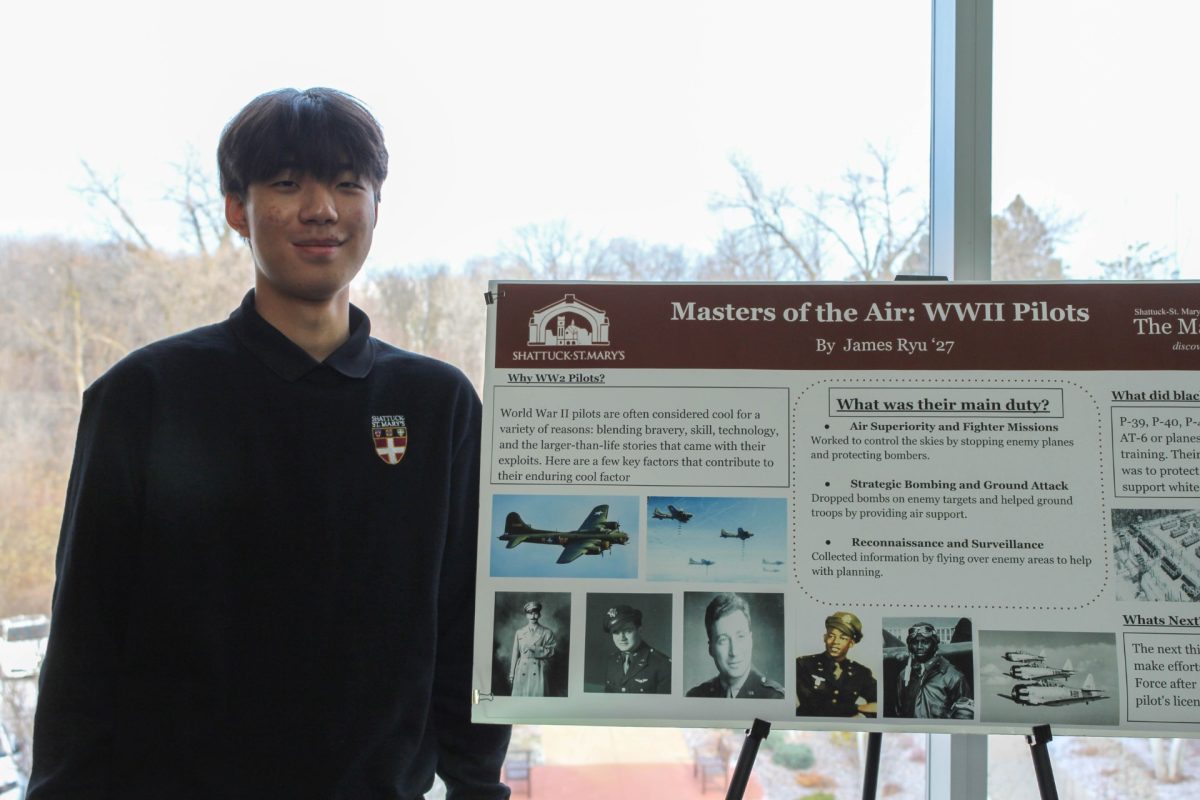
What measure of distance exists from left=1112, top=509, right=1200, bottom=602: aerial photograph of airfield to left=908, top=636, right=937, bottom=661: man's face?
0.31 meters

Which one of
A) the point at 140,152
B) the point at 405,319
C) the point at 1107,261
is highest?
the point at 140,152

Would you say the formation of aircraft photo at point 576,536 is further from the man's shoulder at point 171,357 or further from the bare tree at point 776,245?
the bare tree at point 776,245

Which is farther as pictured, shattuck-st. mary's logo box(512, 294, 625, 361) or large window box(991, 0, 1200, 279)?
large window box(991, 0, 1200, 279)

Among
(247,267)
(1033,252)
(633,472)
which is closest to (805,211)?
(1033,252)

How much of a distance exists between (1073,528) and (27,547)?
7.05 ft

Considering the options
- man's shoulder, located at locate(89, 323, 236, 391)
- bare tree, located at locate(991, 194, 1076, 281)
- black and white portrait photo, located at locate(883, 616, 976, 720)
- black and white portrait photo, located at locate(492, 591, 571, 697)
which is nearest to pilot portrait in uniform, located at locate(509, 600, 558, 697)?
black and white portrait photo, located at locate(492, 591, 571, 697)

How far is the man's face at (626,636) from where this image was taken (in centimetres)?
140

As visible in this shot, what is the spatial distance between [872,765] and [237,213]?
1460 millimetres

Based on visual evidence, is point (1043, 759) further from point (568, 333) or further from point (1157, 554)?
point (568, 333)

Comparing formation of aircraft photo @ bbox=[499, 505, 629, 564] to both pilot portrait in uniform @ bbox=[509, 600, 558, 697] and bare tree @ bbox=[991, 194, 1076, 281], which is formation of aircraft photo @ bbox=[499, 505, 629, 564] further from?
bare tree @ bbox=[991, 194, 1076, 281]

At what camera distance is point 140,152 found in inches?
77.5

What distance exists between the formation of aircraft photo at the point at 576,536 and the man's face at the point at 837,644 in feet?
1.19

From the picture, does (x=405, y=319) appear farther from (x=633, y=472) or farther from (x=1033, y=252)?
(x=1033, y=252)

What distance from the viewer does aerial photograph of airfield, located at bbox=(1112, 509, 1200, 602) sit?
138 cm
